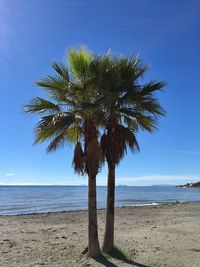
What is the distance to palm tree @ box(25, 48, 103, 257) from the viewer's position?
11844 mm

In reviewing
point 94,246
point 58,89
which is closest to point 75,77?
point 58,89

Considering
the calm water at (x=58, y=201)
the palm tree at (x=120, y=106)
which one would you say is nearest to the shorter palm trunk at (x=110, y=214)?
the palm tree at (x=120, y=106)

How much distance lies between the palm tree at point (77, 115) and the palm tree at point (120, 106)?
0.40 meters

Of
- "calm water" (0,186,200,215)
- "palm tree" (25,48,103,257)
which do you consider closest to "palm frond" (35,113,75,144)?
"palm tree" (25,48,103,257)

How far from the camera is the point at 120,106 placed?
1246 cm

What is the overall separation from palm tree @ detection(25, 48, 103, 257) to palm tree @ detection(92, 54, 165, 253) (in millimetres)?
396

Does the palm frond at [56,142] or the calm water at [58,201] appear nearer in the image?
the palm frond at [56,142]

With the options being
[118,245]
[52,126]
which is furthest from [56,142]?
[118,245]

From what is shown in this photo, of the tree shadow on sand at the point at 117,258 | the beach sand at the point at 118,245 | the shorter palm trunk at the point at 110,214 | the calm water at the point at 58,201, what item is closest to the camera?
the tree shadow on sand at the point at 117,258

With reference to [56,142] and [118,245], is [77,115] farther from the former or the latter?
[118,245]

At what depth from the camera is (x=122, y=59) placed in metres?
12.1

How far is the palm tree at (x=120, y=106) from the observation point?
464 inches

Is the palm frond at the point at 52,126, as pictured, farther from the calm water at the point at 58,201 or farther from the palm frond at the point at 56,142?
the calm water at the point at 58,201

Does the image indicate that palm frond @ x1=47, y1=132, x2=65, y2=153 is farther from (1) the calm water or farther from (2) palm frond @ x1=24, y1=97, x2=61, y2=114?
(1) the calm water
